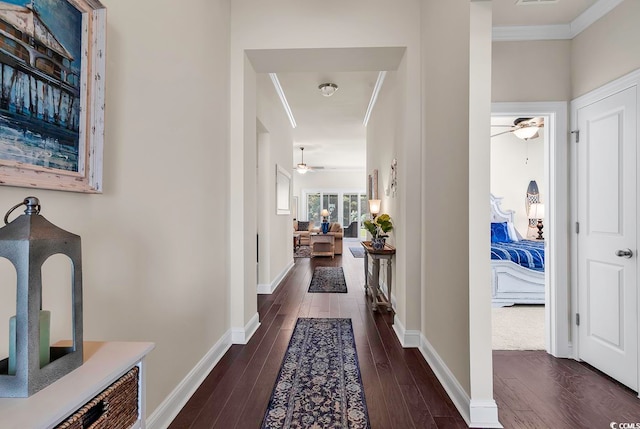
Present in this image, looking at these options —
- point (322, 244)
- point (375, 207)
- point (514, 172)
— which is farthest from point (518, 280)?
point (322, 244)

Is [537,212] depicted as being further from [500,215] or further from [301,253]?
[301,253]

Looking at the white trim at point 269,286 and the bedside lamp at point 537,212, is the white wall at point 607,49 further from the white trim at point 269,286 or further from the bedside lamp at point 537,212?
the white trim at point 269,286

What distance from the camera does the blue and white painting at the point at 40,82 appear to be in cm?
90

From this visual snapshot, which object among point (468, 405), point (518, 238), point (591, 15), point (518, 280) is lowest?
point (468, 405)

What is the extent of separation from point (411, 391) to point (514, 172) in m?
5.63

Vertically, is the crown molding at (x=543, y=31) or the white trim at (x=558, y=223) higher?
the crown molding at (x=543, y=31)

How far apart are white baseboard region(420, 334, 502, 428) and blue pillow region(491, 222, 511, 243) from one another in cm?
375

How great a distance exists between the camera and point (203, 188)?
227 cm

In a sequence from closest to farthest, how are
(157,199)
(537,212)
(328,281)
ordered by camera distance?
(157,199) → (328,281) → (537,212)

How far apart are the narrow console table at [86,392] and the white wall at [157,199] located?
321mm

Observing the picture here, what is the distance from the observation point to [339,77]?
4.18 metres

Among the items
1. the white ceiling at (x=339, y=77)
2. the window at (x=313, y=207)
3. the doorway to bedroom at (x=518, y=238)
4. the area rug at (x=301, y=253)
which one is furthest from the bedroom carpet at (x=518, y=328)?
the window at (x=313, y=207)

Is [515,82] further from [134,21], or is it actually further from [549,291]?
[134,21]

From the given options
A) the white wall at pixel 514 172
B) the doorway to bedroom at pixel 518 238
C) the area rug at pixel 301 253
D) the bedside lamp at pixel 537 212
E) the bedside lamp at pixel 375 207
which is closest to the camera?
the doorway to bedroom at pixel 518 238
